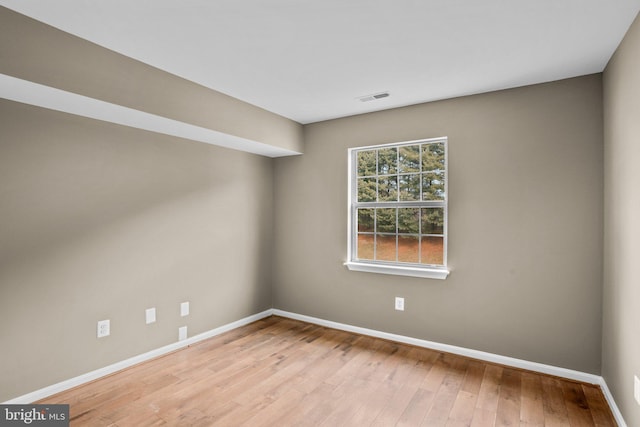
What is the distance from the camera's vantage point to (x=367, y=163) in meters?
3.87

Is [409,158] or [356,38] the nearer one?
[356,38]

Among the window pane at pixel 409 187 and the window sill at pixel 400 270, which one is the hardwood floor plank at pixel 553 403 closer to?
the window sill at pixel 400 270

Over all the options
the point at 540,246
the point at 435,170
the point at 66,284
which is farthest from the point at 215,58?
the point at 540,246

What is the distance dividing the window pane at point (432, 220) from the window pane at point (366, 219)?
58 cm

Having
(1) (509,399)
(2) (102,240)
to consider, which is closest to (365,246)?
(1) (509,399)

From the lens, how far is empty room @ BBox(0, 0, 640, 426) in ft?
6.77

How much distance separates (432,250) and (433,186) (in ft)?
2.11

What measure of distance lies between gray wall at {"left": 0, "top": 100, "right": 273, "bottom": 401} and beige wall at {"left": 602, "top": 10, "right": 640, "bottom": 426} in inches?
134

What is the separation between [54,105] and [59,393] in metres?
2.07

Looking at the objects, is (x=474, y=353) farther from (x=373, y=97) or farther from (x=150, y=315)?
(x=150, y=315)

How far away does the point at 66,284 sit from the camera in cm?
256

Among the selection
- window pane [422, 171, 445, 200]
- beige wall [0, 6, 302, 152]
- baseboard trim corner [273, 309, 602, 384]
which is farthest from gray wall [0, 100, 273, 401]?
window pane [422, 171, 445, 200]

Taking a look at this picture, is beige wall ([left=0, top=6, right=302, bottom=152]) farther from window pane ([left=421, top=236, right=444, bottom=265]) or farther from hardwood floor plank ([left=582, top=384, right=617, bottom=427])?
hardwood floor plank ([left=582, top=384, right=617, bottom=427])

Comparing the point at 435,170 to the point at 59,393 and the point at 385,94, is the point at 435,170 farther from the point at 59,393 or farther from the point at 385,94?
the point at 59,393
